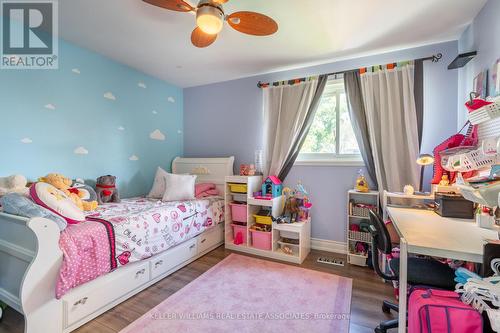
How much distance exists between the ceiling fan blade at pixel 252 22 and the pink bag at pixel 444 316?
1.85 meters

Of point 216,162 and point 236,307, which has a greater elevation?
point 216,162

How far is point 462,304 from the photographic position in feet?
3.42

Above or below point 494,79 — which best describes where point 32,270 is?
below

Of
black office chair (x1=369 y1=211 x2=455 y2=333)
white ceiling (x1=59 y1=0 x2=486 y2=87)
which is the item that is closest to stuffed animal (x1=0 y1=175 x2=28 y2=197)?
white ceiling (x1=59 y1=0 x2=486 y2=87)

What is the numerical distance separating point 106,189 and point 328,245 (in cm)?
279

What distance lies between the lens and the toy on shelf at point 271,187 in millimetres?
2831

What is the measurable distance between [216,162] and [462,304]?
2895mm

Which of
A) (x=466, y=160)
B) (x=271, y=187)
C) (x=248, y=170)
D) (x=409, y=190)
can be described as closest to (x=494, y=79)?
(x=466, y=160)

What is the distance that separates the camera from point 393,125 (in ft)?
8.10

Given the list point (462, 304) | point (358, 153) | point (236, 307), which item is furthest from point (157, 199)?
point (462, 304)

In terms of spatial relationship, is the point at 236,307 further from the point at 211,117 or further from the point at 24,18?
the point at 24,18

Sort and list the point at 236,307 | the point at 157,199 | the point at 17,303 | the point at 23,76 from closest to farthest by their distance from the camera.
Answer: the point at 17,303
the point at 236,307
the point at 23,76
the point at 157,199

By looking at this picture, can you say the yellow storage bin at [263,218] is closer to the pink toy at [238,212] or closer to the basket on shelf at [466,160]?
→ the pink toy at [238,212]

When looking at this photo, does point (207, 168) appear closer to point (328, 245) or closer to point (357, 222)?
point (328, 245)
